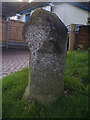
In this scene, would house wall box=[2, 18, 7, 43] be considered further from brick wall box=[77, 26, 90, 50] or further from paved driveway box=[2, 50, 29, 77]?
brick wall box=[77, 26, 90, 50]

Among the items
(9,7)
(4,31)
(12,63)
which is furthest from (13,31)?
(9,7)

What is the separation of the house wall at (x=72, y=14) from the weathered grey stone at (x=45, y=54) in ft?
35.8

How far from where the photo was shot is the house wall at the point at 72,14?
12.1 m

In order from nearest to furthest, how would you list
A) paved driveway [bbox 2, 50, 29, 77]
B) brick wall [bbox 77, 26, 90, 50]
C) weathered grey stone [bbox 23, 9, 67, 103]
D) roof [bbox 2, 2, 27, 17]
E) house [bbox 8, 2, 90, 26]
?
weathered grey stone [bbox 23, 9, 67, 103] → paved driveway [bbox 2, 50, 29, 77] → brick wall [bbox 77, 26, 90, 50] → house [bbox 8, 2, 90, 26] → roof [bbox 2, 2, 27, 17]

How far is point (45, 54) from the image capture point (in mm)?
2021

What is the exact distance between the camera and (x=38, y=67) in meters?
2.04

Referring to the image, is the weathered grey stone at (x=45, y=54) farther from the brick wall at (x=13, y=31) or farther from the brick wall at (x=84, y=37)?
the brick wall at (x=13, y=31)

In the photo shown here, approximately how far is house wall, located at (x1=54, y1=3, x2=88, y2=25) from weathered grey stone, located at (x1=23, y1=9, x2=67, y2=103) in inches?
430

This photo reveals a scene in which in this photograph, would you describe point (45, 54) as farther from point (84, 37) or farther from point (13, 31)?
point (13, 31)

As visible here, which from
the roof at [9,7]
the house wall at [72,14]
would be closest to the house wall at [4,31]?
the house wall at [72,14]

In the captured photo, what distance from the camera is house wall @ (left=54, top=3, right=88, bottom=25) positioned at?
1208cm

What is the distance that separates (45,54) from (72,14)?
37.7 ft

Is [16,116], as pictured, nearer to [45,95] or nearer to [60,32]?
[45,95]

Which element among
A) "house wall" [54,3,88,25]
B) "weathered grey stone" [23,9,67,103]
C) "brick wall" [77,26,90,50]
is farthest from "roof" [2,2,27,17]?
"weathered grey stone" [23,9,67,103]
